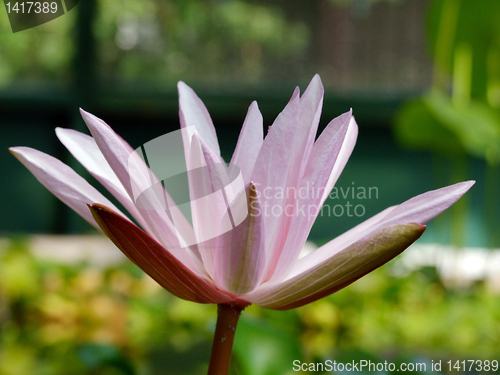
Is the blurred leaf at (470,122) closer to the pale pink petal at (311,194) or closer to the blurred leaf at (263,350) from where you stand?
the blurred leaf at (263,350)

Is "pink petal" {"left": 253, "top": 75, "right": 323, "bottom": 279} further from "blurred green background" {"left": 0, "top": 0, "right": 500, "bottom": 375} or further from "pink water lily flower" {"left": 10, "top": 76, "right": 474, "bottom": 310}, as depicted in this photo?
"blurred green background" {"left": 0, "top": 0, "right": 500, "bottom": 375}

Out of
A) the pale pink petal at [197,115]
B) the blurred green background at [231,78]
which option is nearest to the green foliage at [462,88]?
the blurred green background at [231,78]

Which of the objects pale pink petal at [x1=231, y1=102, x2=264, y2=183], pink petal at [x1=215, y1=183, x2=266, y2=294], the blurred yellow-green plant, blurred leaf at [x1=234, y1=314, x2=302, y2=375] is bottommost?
the blurred yellow-green plant

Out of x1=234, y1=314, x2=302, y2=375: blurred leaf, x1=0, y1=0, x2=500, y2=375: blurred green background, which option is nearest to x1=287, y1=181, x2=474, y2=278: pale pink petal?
x1=234, y1=314, x2=302, y2=375: blurred leaf

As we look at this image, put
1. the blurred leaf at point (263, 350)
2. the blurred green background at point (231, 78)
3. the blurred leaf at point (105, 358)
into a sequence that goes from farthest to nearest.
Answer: the blurred green background at point (231, 78) < the blurred leaf at point (105, 358) < the blurred leaf at point (263, 350)

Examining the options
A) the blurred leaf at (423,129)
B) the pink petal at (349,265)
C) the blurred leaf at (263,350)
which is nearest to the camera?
the pink petal at (349,265)

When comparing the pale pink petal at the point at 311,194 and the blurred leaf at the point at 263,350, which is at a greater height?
the pale pink petal at the point at 311,194

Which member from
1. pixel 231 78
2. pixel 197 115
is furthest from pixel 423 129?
pixel 197 115
